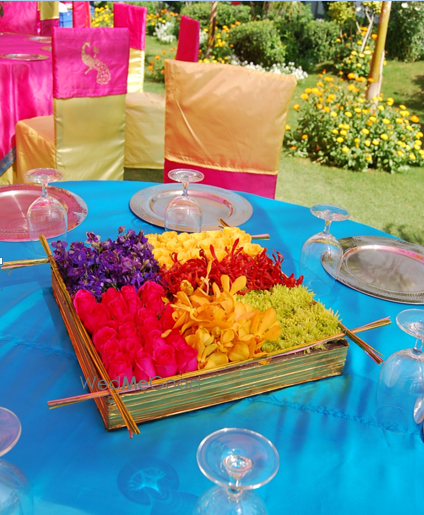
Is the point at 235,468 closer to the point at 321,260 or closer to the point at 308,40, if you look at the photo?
the point at 321,260

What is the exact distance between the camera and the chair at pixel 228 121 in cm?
263

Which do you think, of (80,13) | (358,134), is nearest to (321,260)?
(358,134)

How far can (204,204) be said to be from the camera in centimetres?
200

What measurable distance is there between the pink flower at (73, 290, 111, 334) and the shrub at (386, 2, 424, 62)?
32.4 ft

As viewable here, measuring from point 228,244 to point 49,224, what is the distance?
24.0 inches

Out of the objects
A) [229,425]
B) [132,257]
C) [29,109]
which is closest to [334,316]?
[229,425]

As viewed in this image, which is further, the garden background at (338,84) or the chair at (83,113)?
the garden background at (338,84)

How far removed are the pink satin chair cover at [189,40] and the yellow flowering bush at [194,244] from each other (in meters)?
3.17

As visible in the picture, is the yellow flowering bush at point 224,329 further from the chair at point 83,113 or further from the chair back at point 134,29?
the chair back at point 134,29

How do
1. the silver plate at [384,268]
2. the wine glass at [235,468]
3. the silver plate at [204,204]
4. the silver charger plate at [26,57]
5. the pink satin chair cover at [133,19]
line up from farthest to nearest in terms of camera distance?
the pink satin chair cover at [133,19], the silver charger plate at [26,57], the silver plate at [204,204], the silver plate at [384,268], the wine glass at [235,468]

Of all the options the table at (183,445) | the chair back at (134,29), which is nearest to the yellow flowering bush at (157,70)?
the chair back at (134,29)

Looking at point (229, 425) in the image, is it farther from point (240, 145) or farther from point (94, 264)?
point (240, 145)

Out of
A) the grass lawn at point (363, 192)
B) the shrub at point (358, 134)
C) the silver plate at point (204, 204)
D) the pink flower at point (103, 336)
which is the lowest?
the grass lawn at point (363, 192)

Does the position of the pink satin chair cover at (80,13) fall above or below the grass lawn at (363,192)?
above
